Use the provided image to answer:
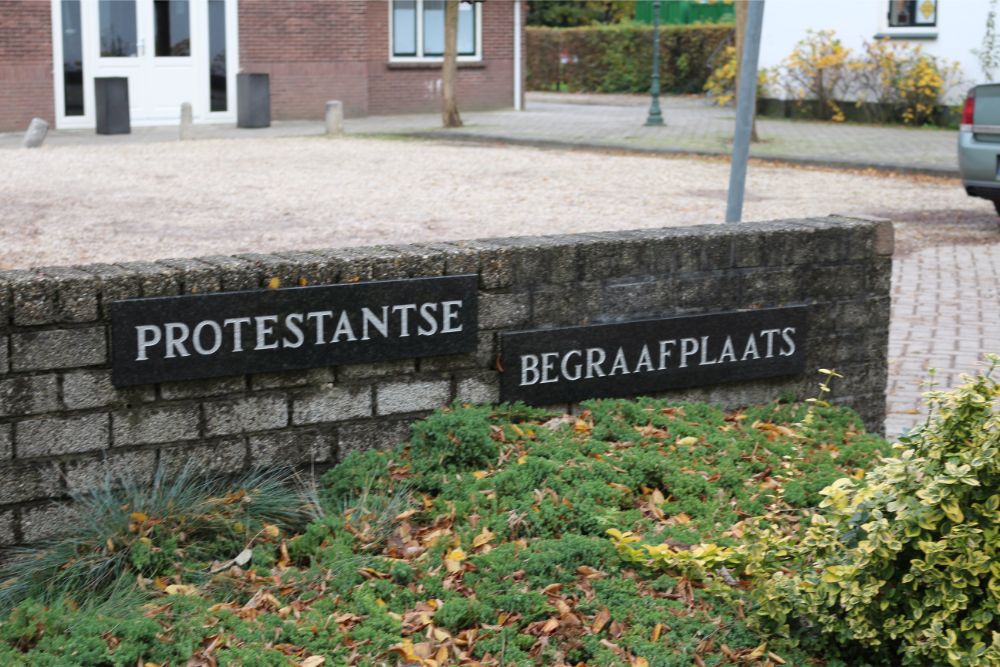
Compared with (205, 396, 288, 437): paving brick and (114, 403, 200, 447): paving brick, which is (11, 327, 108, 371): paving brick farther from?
(205, 396, 288, 437): paving brick

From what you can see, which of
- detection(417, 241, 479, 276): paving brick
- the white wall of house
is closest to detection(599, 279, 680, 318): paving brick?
detection(417, 241, 479, 276): paving brick

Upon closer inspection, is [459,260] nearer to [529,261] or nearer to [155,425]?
[529,261]

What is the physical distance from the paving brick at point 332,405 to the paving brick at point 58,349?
29.3 inches

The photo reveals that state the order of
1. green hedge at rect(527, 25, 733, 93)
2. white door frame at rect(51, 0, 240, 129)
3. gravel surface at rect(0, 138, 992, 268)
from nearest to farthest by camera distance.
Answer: gravel surface at rect(0, 138, 992, 268)
white door frame at rect(51, 0, 240, 129)
green hedge at rect(527, 25, 733, 93)

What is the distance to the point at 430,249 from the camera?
525 cm

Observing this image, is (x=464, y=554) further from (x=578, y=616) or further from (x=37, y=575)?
(x=37, y=575)

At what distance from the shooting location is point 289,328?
484 cm

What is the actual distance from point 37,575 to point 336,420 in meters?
1.22

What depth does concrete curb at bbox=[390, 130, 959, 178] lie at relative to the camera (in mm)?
18359

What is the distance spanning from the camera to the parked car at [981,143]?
13359 millimetres

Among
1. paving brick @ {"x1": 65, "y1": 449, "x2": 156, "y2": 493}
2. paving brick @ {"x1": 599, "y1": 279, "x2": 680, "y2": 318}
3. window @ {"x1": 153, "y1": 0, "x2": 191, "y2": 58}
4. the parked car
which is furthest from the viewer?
window @ {"x1": 153, "y1": 0, "x2": 191, "y2": 58}

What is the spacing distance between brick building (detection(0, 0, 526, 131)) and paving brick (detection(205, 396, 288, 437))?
21476 mm

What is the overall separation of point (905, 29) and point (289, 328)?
24433 millimetres

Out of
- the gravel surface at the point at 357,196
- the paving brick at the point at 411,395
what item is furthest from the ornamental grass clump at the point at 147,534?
the gravel surface at the point at 357,196
